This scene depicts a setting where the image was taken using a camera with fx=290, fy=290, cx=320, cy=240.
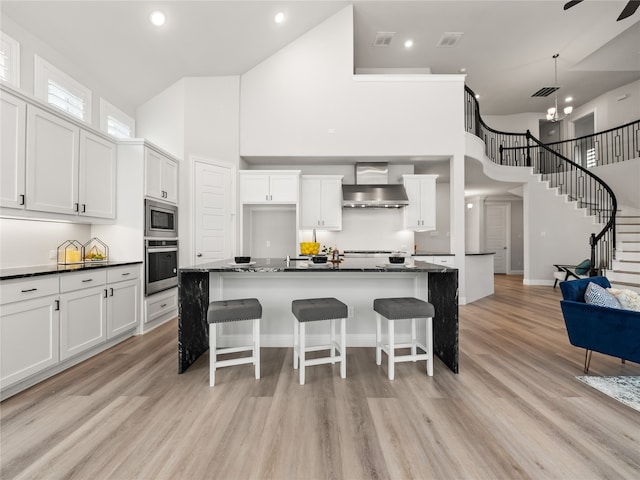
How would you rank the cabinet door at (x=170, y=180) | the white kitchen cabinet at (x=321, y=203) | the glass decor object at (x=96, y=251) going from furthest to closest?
the white kitchen cabinet at (x=321, y=203), the cabinet door at (x=170, y=180), the glass decor object at (x=96, y=251)

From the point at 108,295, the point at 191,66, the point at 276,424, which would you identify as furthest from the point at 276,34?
the point at 276,424

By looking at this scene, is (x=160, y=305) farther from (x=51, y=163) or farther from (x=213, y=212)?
(x=51, y=163)

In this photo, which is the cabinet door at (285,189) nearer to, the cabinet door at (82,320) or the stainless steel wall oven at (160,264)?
the stainless steel wall oven at (160,264)

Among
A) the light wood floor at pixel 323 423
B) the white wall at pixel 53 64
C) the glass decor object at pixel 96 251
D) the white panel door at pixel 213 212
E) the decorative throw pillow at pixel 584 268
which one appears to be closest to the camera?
the light wood floor at pixel 323 423

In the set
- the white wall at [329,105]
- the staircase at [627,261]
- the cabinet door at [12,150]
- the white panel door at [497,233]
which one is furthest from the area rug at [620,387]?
the white panel door at [497,233]

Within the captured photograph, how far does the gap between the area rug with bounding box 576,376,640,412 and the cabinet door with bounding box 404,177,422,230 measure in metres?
3.53

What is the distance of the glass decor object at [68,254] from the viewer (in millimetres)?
3176

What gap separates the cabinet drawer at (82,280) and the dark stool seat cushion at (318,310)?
198cm

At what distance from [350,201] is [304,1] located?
326cm

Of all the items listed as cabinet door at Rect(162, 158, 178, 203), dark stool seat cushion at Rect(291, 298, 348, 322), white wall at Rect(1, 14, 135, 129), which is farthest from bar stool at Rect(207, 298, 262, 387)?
white wall at Rect(1, 14, 135, 129)

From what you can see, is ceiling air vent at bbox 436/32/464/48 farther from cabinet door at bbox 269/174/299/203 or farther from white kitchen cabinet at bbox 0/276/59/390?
white kitchen cabinet at bbox 0/276/59/390

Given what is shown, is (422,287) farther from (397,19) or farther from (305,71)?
(397,19)

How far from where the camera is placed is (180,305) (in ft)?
8.34

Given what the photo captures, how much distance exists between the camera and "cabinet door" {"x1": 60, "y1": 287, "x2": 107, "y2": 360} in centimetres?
250
